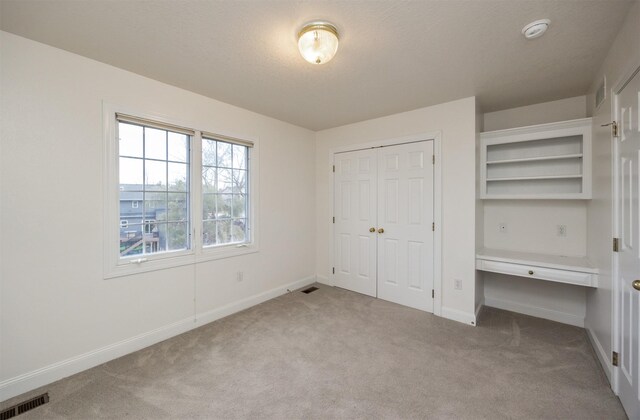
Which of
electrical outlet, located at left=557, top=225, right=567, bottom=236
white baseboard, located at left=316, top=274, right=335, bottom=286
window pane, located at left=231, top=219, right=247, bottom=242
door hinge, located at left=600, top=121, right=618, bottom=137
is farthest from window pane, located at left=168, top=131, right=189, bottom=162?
electrical outlet, located at left=557, top=225, right=567, bottom=236

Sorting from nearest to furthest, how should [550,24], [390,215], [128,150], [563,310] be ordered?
[550,24] → [128,150] → [563,310] → [390,215]

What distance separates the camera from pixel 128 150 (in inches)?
95.0

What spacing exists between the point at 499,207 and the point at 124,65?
13.6ft

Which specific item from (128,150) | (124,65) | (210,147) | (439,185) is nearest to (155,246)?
(128,150)

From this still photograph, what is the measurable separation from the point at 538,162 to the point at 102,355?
4687 mm

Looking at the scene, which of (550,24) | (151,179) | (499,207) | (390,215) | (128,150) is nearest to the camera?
(550,24)

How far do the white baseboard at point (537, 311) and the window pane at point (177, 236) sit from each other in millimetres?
3693

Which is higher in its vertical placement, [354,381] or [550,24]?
[550,24]

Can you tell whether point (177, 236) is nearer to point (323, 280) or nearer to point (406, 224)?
point (323, 280)

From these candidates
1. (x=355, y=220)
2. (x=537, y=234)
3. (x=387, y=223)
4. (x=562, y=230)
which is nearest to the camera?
(x=562, y=230)

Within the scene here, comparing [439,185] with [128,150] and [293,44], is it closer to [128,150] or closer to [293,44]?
[293,44]

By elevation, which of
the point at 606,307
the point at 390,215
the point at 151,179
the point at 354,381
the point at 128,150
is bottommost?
the point at 354,381

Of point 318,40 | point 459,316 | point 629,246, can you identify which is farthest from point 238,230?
point 629,246

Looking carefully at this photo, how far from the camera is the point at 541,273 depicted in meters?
2.63
